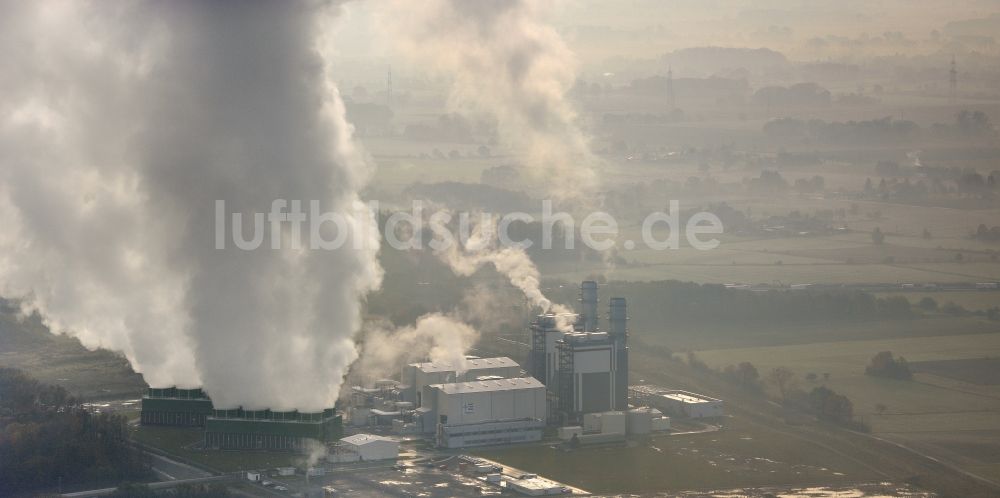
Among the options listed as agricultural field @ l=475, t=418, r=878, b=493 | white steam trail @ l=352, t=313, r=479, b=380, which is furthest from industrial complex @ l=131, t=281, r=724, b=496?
agricultural field @ l=475, t=418, r=878, b=493

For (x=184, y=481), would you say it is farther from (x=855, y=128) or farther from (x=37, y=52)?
(x=855, y=128)

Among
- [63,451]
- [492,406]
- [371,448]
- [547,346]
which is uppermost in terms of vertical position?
[547,346]

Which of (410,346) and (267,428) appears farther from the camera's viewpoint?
(410,346)

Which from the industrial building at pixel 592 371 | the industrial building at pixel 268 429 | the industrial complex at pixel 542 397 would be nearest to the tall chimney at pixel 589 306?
the industrial complex at pixel 542 397

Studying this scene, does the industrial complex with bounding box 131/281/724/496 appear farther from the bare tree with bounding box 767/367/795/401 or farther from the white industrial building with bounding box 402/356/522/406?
the bare tree with bounding box 767/367/795/401

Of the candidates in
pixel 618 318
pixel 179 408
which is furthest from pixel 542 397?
pixel 179 408

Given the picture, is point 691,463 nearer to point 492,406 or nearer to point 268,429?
point 492,406

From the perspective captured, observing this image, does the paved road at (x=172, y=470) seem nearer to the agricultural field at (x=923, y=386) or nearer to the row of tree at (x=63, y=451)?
the row of tree at (x=63, y=451)
